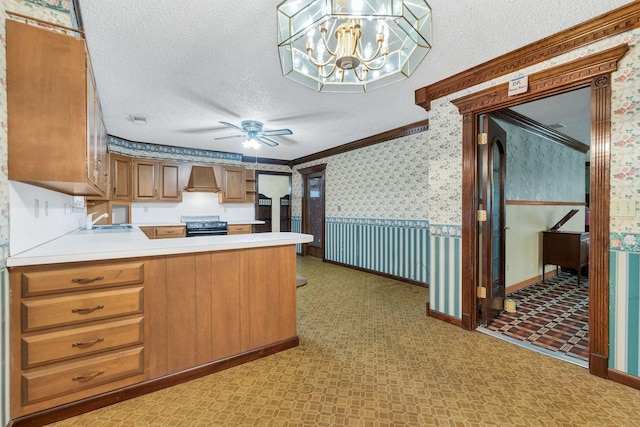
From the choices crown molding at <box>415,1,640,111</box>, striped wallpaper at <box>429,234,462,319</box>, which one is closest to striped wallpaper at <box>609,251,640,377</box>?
striped wallpaper at <box>429,234,462,319</box>

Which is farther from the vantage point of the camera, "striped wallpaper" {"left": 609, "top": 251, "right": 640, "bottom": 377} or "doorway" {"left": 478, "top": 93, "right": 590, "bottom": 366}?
"doorway" {"left": 478, "top": 93, "right": 590, "bottom": 366}

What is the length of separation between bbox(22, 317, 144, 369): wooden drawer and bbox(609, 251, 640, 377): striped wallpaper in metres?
3.06

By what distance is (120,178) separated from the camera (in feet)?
16.4

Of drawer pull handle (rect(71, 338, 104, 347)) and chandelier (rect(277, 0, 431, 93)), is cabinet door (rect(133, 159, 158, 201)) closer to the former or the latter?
drawer pull handle (rect(71, 338, 104, 347))

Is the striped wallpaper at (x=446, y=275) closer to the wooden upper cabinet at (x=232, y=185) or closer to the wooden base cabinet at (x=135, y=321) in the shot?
the wooden base cabinet at (x=135, y=321)

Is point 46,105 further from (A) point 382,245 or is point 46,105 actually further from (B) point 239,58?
(A) point 382,245

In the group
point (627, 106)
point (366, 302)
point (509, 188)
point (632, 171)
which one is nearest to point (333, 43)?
point (627, 106)

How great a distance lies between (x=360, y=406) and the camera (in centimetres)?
162

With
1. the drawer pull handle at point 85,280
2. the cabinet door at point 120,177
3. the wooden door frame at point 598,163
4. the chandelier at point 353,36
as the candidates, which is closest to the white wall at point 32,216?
the drawer pull handle at point 85,280

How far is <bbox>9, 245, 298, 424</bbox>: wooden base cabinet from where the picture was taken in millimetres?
1451

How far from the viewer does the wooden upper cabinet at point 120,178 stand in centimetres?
487

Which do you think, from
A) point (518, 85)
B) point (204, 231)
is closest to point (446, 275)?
point (518, 85)

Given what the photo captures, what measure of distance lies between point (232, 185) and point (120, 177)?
78.9 inches

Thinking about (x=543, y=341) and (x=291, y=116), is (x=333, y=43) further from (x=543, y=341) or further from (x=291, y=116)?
(x=543, y=341)
